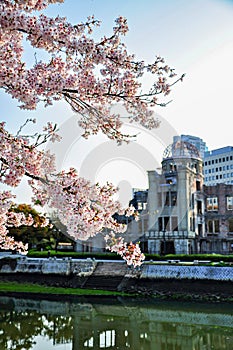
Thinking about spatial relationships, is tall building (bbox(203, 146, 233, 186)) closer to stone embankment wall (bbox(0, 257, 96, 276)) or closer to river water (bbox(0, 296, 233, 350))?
stone embankment wall (bbox(0, 257, 96, 276))

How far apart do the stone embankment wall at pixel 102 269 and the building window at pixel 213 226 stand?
15.5 meters

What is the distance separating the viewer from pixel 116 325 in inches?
798

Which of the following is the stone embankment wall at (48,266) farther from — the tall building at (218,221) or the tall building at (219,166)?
the tall building at (219,166)

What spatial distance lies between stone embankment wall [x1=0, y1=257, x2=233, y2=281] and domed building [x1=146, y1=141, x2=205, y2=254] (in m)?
9.93

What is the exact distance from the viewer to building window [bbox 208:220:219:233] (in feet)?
148

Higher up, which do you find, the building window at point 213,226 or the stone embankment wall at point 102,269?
the building window at point 213,226

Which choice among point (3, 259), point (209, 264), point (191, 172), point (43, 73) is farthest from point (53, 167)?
point (191, 172)

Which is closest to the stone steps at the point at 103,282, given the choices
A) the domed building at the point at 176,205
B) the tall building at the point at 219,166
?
the domed building at the point at 176,205

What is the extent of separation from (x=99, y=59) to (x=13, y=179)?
2.44m

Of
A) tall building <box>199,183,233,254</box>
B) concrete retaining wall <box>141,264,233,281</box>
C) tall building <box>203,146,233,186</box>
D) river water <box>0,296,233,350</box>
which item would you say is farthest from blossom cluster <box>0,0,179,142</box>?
tall building <box>203,146,233,186</box>

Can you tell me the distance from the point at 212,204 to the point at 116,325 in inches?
1127

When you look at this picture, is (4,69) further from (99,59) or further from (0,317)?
(0,317)

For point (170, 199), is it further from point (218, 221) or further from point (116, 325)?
point (116, 325)

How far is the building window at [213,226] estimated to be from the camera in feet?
148
